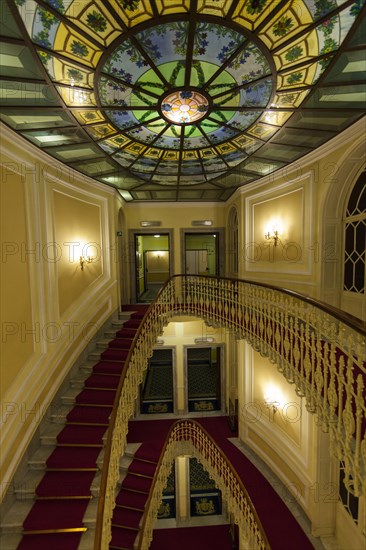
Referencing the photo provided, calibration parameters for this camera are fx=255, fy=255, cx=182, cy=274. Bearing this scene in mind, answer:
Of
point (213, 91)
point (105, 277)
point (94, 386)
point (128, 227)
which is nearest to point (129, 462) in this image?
point (94, 386)

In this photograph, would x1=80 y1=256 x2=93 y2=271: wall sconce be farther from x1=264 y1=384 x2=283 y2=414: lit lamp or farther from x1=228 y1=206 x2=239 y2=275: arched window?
x1=264 y1=384 x2=283 y2=414: lit lamp

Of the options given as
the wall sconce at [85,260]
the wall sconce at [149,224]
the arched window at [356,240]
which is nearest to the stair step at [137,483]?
the wall sconce at [85,260]

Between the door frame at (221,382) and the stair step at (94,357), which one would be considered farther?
the door frame at (221,382)

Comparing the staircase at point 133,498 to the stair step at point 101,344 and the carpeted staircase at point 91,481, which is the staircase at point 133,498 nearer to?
the carpeted staircase at point 91,481

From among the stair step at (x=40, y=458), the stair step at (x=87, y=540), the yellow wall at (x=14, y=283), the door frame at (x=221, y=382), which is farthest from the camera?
the door frame at (x=221, y=382)

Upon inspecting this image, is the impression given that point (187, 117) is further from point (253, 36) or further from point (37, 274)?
point (37, 274)

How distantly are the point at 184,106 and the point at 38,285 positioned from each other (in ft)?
11.7

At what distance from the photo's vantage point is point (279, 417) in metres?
6.18

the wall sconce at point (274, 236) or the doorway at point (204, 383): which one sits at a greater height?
the wall sconce at point (274, 236)

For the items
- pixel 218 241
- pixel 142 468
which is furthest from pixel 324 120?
pixel 142 468

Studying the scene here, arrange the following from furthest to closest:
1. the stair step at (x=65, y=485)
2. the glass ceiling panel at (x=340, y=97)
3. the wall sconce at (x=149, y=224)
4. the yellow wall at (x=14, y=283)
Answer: the wall sconce at (x=149, y=224) < the stair step at (x=65, y=485) < the yellow wall at (x=14, y=283) < the glass ceiling panel at (x=340, y=97)

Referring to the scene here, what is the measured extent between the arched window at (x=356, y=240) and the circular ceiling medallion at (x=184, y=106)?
2.85m

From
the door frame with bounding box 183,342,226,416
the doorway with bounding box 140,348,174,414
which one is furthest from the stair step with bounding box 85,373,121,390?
the door frame with bounding box 183,342,226,416

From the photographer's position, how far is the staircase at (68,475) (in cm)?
321
